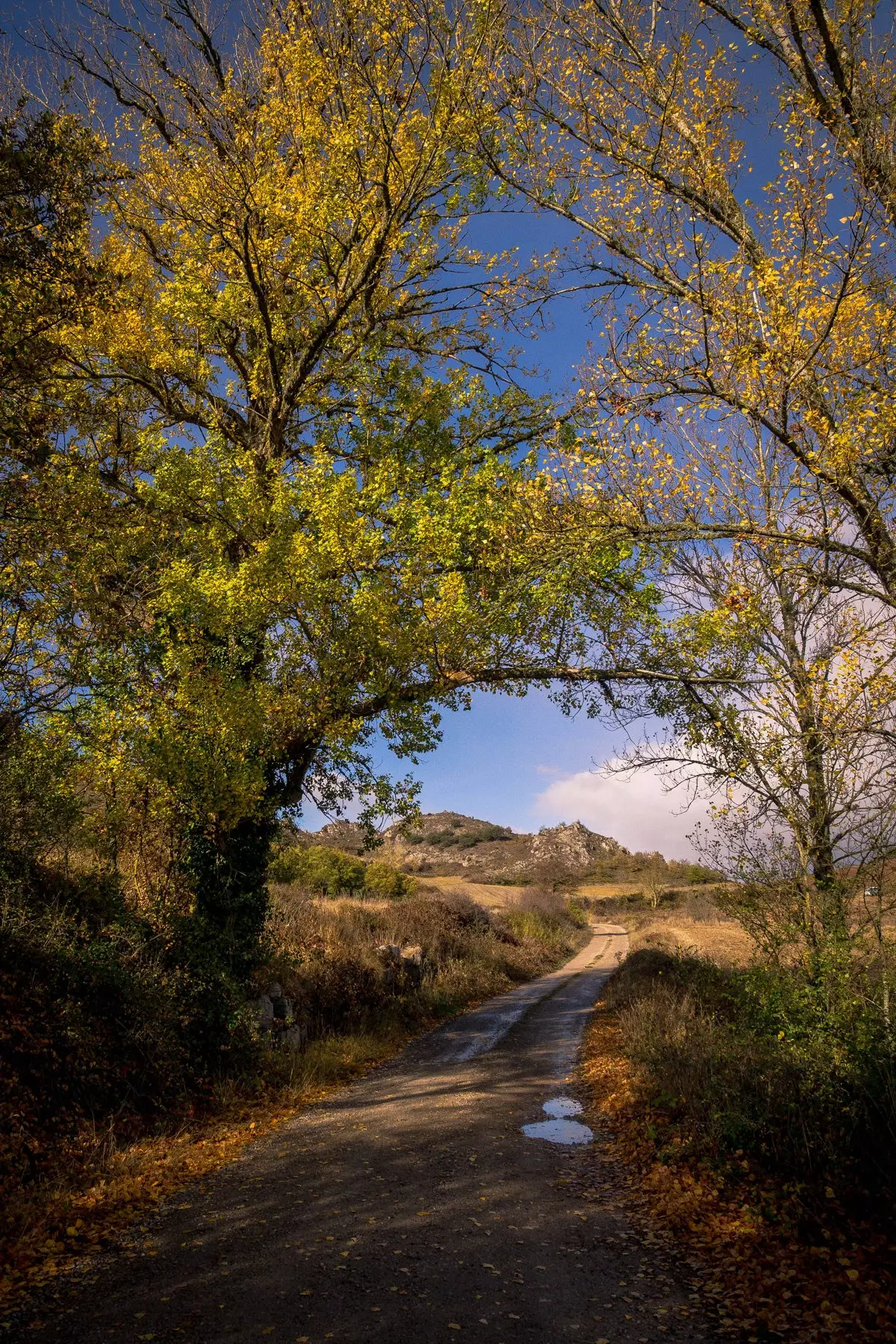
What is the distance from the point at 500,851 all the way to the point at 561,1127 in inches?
3247

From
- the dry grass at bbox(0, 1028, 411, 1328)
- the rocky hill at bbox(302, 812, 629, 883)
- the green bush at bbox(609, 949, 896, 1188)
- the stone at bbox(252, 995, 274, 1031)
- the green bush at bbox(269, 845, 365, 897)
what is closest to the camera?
the dry grass at bbox(0, 1028, 411, 1328)

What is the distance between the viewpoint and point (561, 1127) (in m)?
9.38

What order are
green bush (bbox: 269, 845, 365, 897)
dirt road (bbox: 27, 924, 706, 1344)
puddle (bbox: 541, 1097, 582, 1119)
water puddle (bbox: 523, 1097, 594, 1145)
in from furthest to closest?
green bush (bbox: 269, 845, 365, 897) → puddle (bbox: 541, 1097, 582, 1119) → water puddle (bbox: 523, 1097, 594, 1145) → dirt road (bbox: 27, 924, 706, 1344)

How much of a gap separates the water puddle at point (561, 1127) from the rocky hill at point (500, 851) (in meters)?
61.6

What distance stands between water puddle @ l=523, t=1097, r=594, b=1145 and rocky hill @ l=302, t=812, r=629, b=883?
61.6 meters

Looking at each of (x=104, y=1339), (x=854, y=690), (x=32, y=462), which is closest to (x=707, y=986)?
(x=854, y=690)

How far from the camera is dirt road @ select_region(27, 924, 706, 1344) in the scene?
4.74 meters

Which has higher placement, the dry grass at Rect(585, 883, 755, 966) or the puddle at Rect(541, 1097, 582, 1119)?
the dry grass at Rect(585, 883, 755, 966)

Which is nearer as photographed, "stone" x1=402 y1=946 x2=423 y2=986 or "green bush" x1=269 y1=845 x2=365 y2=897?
"stone" x1=402 y1=946 x2=423 y2=986

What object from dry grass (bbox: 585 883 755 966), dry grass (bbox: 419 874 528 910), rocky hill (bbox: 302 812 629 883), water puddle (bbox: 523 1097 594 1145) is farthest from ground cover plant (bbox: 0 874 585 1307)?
rocky hill (bbox: 302 812 629 883)

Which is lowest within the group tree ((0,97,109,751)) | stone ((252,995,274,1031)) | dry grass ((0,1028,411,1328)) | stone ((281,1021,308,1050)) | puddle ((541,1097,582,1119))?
puddle ((541,1097,582,1119))

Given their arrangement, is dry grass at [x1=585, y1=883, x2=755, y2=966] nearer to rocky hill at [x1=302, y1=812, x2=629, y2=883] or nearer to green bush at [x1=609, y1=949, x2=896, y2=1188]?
green bush at [x1=609, y1=949, x2=896, y2=1188]

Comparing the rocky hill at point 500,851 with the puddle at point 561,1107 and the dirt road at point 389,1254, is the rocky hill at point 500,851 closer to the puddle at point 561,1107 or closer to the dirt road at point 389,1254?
the puddle at point 561,1107

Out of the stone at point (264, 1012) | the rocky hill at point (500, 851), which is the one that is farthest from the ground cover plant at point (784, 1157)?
the rocky hill at point (500, 851)
